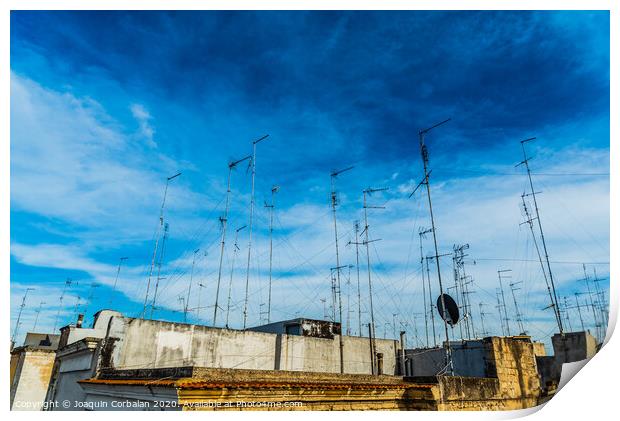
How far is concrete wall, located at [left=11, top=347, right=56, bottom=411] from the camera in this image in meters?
23.7

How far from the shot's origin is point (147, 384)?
8.53 m

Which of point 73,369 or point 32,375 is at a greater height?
point 73,369

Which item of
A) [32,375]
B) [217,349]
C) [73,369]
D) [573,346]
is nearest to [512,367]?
[573,346]

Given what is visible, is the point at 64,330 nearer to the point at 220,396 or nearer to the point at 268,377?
the point at 268,377

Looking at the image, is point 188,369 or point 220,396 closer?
point 220,396

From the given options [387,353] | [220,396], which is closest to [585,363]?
[220,396]

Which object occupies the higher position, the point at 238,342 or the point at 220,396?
the point at 238,342

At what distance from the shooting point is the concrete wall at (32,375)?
2370 cm

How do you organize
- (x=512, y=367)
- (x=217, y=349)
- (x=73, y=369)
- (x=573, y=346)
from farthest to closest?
(x=217, y=349) < (x=73, y=369) < (x=512, y=367) < (x=573, y=346)

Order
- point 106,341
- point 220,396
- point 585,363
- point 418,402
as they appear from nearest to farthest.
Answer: point 220,396 → point 585,363 → point 418,402 → point 106,341

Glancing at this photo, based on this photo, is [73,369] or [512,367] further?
[73,369]

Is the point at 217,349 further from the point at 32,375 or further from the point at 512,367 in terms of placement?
the point at 512,367

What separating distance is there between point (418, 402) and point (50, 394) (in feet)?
71.5

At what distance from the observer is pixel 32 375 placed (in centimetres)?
2455
